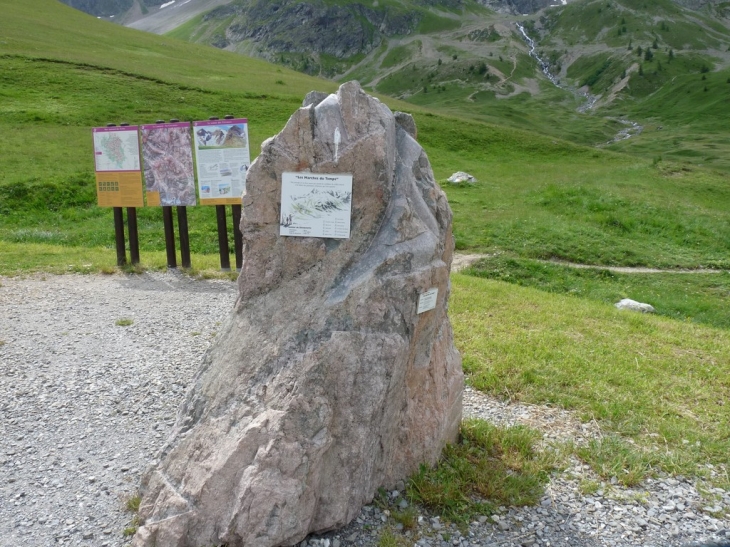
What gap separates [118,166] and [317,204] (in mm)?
10550

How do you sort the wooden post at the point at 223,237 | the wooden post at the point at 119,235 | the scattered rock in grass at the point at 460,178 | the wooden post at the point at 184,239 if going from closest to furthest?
the wooden post at the point at 223,237
the wooden post at the point at 184,239
the wooden post at the point at 119,235
the scattered rock in grass at the point at 460,178

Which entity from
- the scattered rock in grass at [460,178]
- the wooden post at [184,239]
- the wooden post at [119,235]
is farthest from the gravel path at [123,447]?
the scattered rock in grass at [460,178]

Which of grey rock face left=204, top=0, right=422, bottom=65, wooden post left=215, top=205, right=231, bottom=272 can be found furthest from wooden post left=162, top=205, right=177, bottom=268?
grey rock face left=204, top=0, right=422, bottom=65

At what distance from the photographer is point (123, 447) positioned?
20.8 ft

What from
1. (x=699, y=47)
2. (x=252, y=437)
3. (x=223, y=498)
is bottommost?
(x=223, y=498)

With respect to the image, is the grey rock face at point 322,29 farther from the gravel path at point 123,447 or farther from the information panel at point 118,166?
the gravel path at point 123,447

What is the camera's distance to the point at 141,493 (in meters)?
5.32

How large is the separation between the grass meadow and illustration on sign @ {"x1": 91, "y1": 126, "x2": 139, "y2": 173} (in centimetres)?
254

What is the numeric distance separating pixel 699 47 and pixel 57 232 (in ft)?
589

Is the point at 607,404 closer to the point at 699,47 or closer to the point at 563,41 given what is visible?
the point at 699,47

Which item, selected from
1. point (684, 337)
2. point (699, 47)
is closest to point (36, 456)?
point (684, 337)

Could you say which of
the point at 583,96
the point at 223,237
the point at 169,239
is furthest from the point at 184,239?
the point at 583,96

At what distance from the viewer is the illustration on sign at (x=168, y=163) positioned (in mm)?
13266

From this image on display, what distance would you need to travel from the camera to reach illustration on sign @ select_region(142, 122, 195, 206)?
43.5ft
